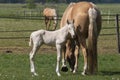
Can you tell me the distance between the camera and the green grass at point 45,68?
9.70 meters

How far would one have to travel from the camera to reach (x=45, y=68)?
1217 cm

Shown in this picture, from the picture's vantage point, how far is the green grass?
31.8 feet

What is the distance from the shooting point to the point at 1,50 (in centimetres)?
1727

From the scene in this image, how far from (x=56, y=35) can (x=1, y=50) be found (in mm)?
7557

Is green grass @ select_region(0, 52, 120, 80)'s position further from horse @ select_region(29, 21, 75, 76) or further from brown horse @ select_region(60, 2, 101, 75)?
horse @ select_region(29, 21, 75, 76)

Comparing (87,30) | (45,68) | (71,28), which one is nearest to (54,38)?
(71,28)

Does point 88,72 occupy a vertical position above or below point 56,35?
below

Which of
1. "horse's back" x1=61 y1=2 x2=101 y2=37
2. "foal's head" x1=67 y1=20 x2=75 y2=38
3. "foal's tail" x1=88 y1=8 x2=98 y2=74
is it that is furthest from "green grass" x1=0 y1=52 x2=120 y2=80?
"horse's back" x1=61 y1=2 x2=101 y2=37

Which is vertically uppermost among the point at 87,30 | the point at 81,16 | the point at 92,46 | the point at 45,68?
the point at 81,16

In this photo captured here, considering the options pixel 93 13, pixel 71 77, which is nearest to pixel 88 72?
pixel 71 77

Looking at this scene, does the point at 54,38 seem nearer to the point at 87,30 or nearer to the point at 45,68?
the point at 87,30

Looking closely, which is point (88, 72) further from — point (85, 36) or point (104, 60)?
point (104, 60)

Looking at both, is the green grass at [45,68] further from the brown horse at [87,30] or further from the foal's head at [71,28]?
the foal's head at [71,28]

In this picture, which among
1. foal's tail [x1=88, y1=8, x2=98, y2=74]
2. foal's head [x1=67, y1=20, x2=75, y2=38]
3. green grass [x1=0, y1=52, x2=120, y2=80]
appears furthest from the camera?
foal's tail [x1=88, y1=8, x2=98, y2=74]
